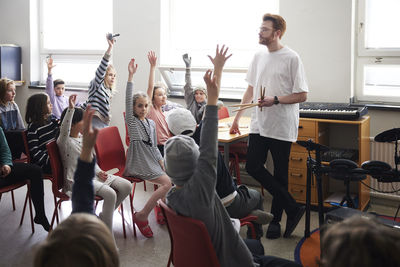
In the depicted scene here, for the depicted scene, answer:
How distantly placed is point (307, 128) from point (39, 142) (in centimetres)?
224

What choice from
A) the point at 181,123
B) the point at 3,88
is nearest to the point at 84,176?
the point at 181,123

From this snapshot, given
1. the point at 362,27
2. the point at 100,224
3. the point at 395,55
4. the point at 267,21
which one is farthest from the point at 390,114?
the point at 100,224

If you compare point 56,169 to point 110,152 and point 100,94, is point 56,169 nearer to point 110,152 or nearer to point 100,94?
point 110,152

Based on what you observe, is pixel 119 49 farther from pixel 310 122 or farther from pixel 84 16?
pixel 310 122

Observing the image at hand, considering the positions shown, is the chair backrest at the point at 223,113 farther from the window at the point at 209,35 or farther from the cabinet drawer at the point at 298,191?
the cabinet drawer at the point at 298,191

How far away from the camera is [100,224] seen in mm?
1179

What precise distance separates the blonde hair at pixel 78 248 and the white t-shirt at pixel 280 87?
→ 2.39 metres

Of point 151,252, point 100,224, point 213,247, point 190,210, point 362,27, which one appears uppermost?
point 362,27

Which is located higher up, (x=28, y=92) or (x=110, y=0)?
(x=110, y=0)

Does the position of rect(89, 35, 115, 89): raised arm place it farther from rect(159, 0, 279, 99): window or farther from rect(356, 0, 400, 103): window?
rect(356, 0, 400, 103): window

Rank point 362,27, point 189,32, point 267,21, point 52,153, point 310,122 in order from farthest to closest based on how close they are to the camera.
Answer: point 189,32
point 362,27
point 310,122
point 267,21
point 52,153

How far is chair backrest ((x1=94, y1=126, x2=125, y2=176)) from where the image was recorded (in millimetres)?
3598

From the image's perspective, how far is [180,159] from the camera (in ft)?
6.33

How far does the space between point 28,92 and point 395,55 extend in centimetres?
490
